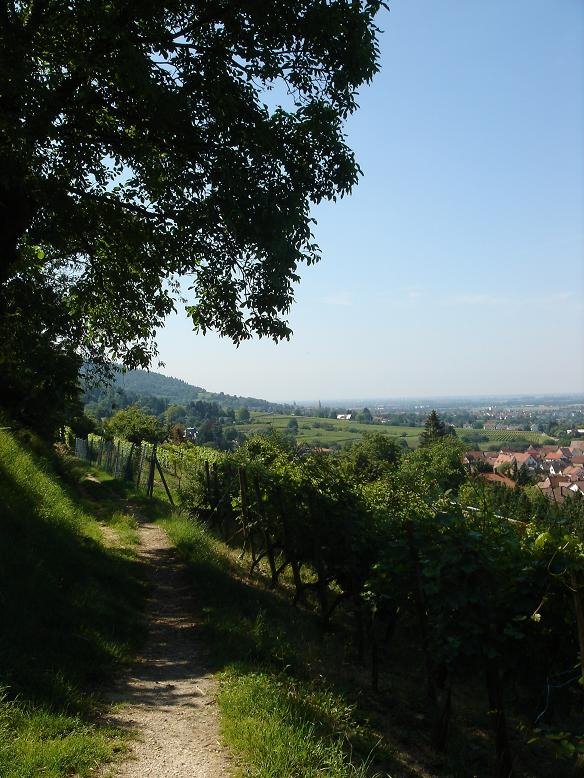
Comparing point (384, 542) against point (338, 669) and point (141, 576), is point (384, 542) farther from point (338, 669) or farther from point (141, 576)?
point (141, 576)

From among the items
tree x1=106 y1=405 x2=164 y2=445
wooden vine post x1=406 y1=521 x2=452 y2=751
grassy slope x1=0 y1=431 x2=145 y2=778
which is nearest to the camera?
grassy slope x1=0 y1=431 x2=145 y2=778

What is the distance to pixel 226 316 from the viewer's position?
32.4ft

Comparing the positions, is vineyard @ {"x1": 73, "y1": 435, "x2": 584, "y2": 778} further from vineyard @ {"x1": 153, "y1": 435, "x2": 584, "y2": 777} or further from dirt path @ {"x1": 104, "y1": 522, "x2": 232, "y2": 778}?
dirt path @ {"x1": 104, "y1": 522, "x2": 232, "y2": 778}

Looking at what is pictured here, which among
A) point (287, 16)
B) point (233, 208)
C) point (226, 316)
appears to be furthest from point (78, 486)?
point (287, 16)

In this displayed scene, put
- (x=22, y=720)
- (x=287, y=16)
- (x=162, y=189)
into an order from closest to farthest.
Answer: (x=22, y=720), (x=287, y=16), (x=162, y=189)

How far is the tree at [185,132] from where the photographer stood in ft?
25.1

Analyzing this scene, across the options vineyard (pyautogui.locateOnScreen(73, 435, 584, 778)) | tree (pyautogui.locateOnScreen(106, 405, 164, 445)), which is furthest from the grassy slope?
tree (pyautogui.locateOnScreen(106, 405, 164, 445))

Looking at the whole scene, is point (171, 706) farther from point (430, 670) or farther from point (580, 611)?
point (580, 611)

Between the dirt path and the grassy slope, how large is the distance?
0.74ft

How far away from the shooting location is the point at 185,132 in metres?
8.50

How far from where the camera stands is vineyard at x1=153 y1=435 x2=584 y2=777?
524cm

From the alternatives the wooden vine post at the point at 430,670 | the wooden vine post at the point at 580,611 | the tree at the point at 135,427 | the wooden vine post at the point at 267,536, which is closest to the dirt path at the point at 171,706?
the wooden vine post at the point at 430,670

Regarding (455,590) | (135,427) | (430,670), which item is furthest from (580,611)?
(135,427)

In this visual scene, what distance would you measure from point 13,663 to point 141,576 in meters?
4.64
